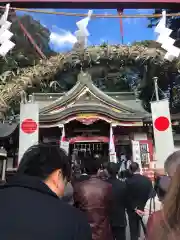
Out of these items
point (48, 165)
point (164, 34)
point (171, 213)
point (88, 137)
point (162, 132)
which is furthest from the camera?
point (88, 137)

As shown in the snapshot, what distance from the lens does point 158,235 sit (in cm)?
103

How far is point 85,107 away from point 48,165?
32.5 feet

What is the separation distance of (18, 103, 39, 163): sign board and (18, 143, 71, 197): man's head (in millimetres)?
6202

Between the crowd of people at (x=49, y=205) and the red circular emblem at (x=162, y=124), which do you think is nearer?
the crowd of people at (x=49, y=205)

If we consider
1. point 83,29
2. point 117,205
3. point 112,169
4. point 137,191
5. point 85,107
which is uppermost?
point 83,29

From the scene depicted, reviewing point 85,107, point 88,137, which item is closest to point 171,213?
point 85,107

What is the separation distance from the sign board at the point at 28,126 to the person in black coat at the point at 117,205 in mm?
4141

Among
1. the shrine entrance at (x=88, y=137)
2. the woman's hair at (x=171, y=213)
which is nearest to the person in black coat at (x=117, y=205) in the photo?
the woman's hair at (x=171, y=213)

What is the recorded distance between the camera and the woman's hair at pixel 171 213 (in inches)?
39.6

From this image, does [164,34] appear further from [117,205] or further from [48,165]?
[48,165]

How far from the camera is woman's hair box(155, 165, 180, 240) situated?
39.6 inches

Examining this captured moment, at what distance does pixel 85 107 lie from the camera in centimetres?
1149

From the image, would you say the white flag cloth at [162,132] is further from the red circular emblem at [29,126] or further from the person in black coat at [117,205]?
the person in black coat at [117,205]

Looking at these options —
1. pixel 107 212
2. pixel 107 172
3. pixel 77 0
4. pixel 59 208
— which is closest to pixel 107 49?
pixel 77 0
